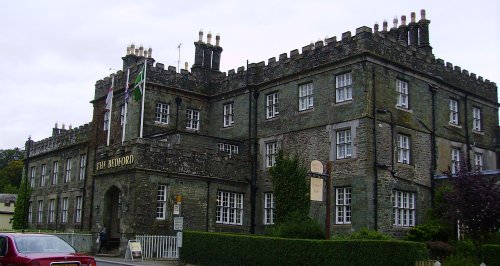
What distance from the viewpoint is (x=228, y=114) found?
119 ft

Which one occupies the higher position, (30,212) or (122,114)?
(122,114)

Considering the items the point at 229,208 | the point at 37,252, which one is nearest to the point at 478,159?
the point at 229,208

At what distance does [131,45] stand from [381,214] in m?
22.2

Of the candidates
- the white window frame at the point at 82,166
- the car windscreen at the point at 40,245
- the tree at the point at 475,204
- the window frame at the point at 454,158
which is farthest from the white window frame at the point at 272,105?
the car windscreen at the point at 40,245

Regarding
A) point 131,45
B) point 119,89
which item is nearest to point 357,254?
point 119,89

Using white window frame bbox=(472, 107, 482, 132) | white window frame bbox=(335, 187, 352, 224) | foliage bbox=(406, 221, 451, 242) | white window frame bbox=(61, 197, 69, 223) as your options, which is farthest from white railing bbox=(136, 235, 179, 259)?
white window frame bbox=(472, 107, 482, 132)

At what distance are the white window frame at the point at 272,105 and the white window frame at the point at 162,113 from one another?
6616 millimetres

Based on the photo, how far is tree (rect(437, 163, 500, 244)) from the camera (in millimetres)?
22250

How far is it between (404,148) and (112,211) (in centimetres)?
1617

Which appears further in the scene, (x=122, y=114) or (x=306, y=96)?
(x=122, y=114)

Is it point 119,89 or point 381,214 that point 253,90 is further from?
point 381,214

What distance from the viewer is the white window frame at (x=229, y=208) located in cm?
3194

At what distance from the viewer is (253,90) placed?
112 feet

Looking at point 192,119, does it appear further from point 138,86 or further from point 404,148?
point 404,148
